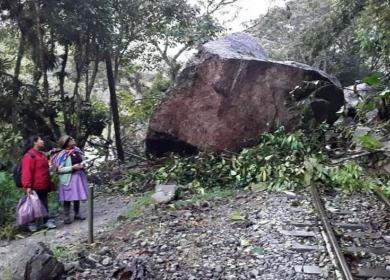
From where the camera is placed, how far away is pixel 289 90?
12.4m

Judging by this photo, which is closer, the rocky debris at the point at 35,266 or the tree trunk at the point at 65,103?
the rocky debris at the point at 35,266

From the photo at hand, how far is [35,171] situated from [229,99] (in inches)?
210

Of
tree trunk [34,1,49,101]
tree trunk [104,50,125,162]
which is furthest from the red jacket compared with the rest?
tree trunk [104,50,125,162]

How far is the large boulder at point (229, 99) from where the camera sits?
12277mm

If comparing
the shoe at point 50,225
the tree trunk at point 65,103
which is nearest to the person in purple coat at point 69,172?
the shoe at point 50,225

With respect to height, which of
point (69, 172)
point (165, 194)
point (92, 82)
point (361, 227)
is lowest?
point (361, 227)

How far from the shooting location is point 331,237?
21.6 feet

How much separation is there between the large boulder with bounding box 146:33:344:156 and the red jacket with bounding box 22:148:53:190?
15.4 ft

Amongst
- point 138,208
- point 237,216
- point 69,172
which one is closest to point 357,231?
point 237,216

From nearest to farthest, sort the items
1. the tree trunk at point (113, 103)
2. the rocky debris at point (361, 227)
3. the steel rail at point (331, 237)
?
the steel rail at point (331, 237), the rocky debris at point (361, 227), the tree trunk at point (113, 103)

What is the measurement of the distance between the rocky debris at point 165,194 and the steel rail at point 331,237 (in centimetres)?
242

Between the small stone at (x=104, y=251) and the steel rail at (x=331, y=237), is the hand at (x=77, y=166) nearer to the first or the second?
the small stone at (x=104, y=251)

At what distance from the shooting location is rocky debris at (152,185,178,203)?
934cm

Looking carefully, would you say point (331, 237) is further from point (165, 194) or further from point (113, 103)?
point (113, 103)
